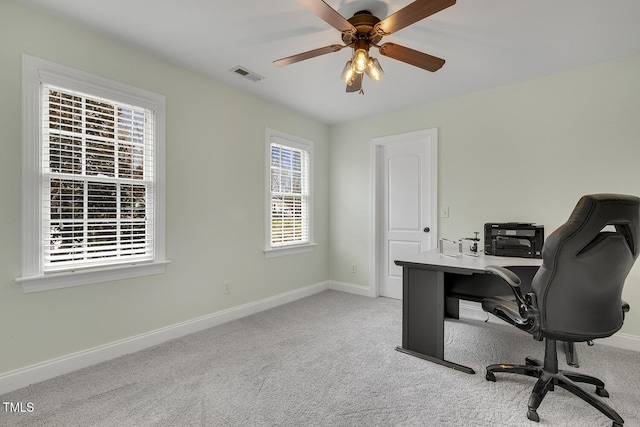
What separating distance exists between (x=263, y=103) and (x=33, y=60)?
206 centimetres

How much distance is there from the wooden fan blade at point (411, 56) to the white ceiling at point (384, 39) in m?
0.25

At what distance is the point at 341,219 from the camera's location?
15.1 ft

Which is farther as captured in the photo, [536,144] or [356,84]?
[536,144]

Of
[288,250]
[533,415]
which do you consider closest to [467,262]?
[533,415]

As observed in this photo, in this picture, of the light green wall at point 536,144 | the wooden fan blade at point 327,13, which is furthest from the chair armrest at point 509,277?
the wooden fan blade at point 327,13

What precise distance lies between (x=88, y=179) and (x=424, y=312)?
272cm

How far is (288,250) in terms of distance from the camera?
4.06m

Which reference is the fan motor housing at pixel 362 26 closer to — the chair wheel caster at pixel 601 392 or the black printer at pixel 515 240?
the black printer at pixel 515 240

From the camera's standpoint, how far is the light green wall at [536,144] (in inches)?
107

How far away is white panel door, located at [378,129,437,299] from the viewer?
3.87 metres

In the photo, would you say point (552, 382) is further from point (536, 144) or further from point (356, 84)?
point (356, 84)

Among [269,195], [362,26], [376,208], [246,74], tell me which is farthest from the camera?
[376,208]

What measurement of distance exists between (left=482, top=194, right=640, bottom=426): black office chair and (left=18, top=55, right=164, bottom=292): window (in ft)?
9.00

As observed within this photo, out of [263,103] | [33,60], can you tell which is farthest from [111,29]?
[263,103]
